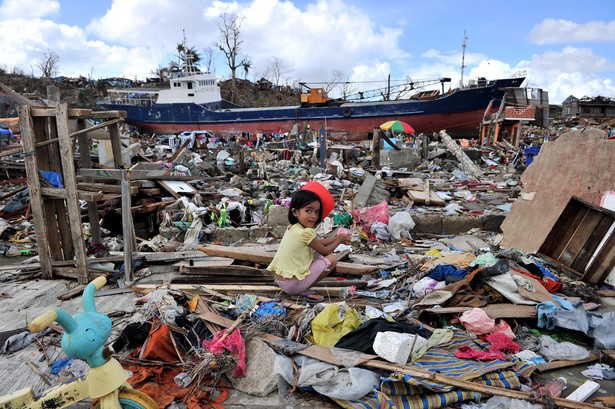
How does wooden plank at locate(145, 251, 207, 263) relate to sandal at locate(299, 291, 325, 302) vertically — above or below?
above

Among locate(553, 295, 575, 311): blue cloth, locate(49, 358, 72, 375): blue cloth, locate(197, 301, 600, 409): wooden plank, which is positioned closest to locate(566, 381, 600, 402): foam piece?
locate(197, 301, 600, 409): wooden plank

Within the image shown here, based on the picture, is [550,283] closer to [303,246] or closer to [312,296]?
[312,296]

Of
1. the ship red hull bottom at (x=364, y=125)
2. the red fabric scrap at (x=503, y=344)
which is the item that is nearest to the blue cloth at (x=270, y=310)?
the red fabric scrap at (x=503, y=344)

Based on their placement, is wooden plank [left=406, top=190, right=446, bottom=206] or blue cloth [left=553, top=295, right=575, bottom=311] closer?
blue cloth [left=553, top=295, right=575, bottom=311]

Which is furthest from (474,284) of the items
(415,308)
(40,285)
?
(40,285)

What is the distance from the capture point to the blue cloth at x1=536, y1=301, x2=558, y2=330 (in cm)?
333

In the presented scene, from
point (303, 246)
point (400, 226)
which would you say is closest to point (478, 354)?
point (303, 246)

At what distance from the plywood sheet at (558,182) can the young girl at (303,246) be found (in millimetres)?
3050

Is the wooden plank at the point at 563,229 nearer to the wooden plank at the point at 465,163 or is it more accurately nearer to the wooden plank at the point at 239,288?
the wooden plank at the point at 239,288

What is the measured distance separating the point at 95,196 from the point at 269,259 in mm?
1886

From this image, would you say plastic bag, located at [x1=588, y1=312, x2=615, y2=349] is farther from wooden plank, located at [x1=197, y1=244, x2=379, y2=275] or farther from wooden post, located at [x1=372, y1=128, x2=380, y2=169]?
wooden post, located at [x1=372, y1=128, x2=380, y2=169]

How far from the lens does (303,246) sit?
369cm

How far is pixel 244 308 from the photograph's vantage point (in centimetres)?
349

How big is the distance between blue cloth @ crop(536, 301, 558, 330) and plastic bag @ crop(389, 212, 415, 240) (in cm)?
317
